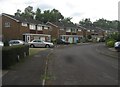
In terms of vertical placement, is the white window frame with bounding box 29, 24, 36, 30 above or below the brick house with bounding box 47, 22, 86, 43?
above

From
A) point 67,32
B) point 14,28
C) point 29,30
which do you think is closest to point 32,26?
point 29,30

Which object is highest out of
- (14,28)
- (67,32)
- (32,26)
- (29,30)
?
(32,26)

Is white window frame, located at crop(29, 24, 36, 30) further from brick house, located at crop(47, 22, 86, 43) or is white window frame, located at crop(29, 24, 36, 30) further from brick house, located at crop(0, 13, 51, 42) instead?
brick house, located at crop(47, 22, 86, 43)

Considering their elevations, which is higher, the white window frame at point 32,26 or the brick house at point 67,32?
the white window frame at point 32,26

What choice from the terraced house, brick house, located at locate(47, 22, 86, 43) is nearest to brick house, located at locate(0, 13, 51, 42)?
the terraced house

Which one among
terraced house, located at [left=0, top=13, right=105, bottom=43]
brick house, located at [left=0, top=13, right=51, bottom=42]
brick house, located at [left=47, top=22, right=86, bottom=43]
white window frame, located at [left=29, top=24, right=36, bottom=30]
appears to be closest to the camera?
brick house, located at [left=0, top=13, right=51, bottom=42]

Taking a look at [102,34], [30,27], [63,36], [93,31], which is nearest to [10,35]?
[30,27]

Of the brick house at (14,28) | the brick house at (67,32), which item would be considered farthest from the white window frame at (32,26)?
the brick house at (67,32)

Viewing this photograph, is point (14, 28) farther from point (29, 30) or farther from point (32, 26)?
point (32, 26)

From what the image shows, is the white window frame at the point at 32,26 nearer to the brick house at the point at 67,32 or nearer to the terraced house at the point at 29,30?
the terraced house at the point at 29,30

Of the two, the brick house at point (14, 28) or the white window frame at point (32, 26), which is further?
the white window frame at point (32, 26)

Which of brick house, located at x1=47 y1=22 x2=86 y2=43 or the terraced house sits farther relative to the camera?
brick house, located at x1=47 y1=22 x2=86 y2=43

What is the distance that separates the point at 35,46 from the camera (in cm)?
5422

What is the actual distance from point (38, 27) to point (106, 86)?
2758 inches
